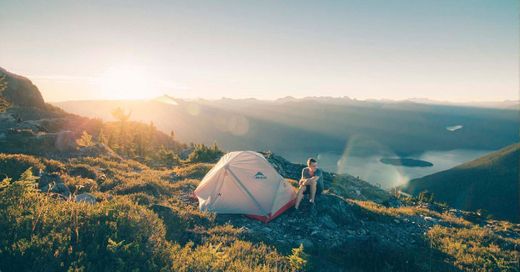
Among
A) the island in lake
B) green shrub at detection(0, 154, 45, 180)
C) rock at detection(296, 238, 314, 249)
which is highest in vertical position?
green shrub at detection(0, 154, 45, 180)

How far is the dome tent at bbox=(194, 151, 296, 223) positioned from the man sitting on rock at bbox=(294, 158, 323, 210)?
730 millimetres

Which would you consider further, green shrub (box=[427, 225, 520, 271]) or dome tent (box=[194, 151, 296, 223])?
dome tent (box=[194, 151, 296, 223])

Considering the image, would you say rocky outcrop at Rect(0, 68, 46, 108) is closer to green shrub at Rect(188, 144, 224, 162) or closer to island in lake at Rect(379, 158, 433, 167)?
green shrub at Rect(188, 144, 224, 162)

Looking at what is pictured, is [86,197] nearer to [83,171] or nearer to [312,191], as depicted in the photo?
[83,171]

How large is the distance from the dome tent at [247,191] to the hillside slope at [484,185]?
103 meters

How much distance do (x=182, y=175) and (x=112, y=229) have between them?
13.4m

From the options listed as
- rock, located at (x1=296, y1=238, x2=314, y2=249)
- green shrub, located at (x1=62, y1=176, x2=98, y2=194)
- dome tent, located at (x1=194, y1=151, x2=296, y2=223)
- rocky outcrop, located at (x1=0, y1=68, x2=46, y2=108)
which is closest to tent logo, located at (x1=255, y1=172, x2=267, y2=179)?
dome tent, located at (x1=194, y1=151, x2=296, y2=223)

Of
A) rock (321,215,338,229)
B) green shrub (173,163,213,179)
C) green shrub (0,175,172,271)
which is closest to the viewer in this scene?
green shrub (0,175,172,271)

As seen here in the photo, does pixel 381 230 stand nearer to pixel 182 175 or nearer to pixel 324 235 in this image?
pixel 324 235

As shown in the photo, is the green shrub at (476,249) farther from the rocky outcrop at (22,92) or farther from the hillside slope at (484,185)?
the hillside slope at (484,185)

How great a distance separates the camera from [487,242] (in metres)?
11.1

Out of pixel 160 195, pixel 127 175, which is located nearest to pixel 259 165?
pixel 160 195

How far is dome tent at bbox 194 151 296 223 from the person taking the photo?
1192 centimetres

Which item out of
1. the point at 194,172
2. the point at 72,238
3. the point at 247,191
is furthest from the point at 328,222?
the point at 194,172
